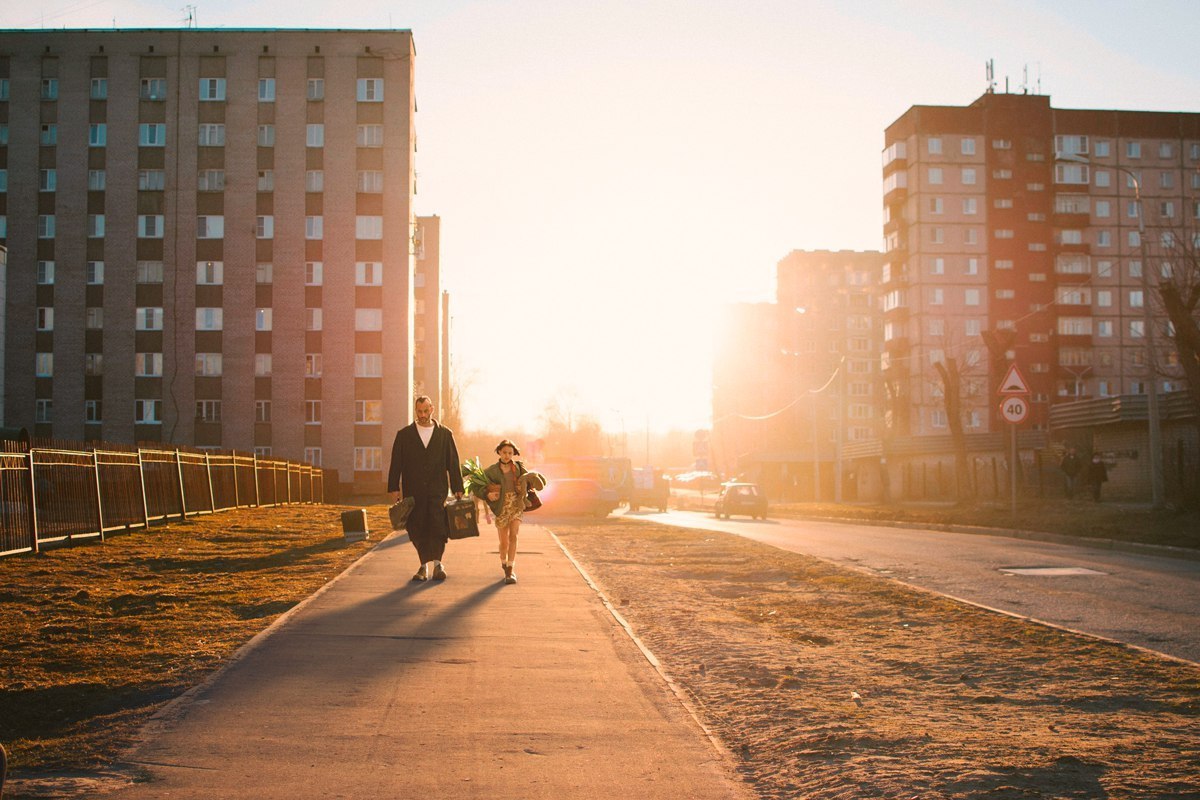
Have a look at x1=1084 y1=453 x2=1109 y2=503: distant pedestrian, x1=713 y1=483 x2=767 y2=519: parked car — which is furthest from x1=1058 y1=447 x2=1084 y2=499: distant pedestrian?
x1=713 y1=483 x2=767 y2=519: parked car

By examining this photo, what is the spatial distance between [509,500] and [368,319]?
167 ft

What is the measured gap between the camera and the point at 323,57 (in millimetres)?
62156

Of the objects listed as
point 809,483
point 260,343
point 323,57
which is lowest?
point 809,483

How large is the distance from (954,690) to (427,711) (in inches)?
137

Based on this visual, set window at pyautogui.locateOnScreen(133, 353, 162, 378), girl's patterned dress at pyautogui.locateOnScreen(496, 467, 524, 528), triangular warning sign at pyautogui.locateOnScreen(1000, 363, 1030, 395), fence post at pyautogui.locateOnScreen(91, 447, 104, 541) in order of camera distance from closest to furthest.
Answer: girl's patterned dress at pyautogui.locateOnScreen(496, 467, 524, 528) → fence post at pyautogui.locateOnScreen(91, 447, 104, 541) → triangular warning sign at pyautogui.locateOnScreen(1000, 363, 1030, 395) → window at pyautogui.locateOnScreen(133, 353, 162, 378)

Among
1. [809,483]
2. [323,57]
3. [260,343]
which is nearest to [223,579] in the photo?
[260,343]

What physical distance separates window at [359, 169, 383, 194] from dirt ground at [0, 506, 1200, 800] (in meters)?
50.2

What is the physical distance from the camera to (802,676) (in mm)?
7762

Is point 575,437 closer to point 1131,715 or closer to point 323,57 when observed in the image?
point 323,57

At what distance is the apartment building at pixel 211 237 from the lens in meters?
60.6

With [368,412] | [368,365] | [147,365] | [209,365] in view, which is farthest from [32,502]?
[147,365]

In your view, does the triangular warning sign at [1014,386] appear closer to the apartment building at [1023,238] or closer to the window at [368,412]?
the window at [368,412]

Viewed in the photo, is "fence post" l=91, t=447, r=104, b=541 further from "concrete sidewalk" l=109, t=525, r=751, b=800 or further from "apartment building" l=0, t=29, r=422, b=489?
"apartment building" l=0, t=29, r=422, b=489

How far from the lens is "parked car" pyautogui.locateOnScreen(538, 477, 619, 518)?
36219mm
